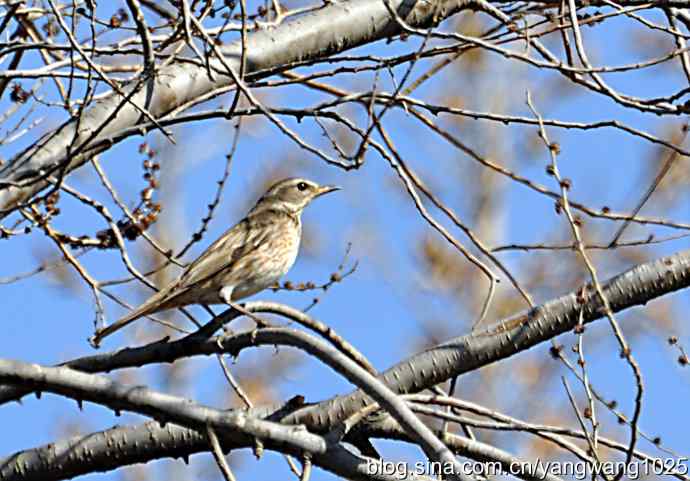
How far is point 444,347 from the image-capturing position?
4574 mm

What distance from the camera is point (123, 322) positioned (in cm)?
588

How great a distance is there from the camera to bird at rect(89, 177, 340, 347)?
6.62 metres

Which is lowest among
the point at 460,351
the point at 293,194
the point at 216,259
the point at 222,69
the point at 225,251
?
the point at 460,351

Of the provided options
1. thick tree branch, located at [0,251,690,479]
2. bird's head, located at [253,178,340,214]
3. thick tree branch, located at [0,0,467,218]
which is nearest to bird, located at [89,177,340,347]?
bird's head, located at [253,178,340,214]

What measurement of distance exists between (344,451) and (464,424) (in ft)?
1.20

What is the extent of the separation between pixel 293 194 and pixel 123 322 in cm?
229

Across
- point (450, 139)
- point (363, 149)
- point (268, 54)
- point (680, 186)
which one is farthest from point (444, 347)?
point (680, 186)

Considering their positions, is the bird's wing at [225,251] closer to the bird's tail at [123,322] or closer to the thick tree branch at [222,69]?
the bird's tail at [123,322]

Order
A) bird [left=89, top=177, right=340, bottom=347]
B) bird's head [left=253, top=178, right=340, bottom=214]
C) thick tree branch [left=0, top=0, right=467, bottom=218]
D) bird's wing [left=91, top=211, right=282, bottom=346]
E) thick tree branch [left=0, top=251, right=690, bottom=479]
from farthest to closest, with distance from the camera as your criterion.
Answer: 1. bird's head [left=253, top=178, right=340, bottom=214]
2. bird [left=89, top=177, right=340, bottom=347]
3. bird's wing [left=91, top=211, right=282, bottom=346]
4. thick tree branch [left=0, top=0, right=467, bottom=218]
5. thick tree branch [left=0, top=251, right=690, bottom=479]

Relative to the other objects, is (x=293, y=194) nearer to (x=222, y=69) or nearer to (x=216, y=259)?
(x=216, y=259)

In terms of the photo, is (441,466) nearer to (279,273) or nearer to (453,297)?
(279,273)

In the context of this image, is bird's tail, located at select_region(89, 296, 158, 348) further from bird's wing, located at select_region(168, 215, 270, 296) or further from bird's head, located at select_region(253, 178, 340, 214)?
bird's head, located at select_region(253, 178, 340, 214)

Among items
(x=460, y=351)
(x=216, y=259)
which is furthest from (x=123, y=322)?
(x=460, y=351)

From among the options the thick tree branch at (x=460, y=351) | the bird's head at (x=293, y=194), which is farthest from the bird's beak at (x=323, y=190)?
the thick tree branch at (x=460, y=351)
